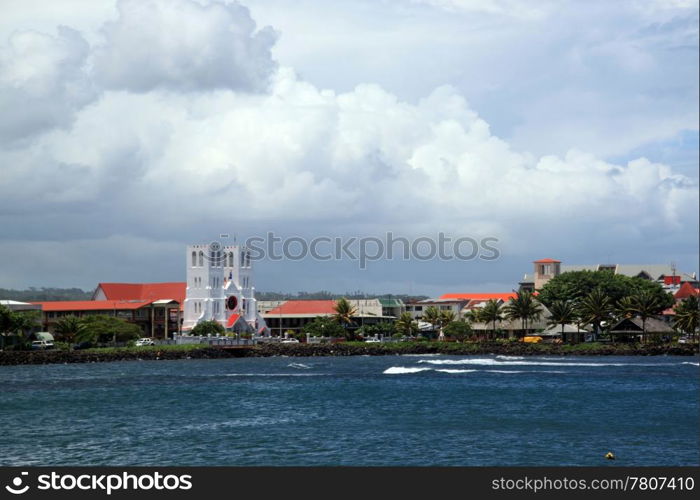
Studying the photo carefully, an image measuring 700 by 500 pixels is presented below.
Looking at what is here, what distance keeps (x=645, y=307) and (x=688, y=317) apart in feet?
18.1

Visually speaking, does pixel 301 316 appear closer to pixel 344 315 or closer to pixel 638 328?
pixel 344 315

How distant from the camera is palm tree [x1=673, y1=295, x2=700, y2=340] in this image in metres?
122

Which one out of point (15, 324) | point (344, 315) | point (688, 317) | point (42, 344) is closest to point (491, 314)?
point (688, 317)

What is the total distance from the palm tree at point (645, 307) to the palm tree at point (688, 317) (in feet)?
9.47

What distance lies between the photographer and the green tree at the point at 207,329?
144 m

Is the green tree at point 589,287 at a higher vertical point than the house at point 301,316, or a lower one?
higher

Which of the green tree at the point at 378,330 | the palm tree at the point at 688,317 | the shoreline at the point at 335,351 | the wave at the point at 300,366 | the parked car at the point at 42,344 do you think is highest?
the palm tree at the point at 688,317

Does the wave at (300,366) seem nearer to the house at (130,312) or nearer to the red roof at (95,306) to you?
the house at (130,312)

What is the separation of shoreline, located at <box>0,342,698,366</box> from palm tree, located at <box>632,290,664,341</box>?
16.5 feet

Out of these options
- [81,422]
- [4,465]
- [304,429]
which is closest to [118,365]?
[81,422]

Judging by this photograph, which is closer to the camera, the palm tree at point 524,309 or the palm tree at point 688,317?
the palm tree at point 688,317

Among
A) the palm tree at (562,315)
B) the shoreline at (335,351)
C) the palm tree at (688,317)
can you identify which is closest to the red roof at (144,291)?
the shoreline at (335,351)

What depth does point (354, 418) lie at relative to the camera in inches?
1956

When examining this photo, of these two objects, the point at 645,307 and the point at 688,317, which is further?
the point at 645,307
